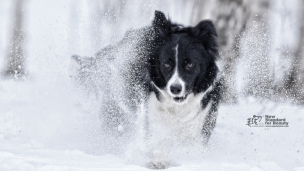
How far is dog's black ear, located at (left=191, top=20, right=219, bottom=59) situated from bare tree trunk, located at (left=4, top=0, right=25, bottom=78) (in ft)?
19.8

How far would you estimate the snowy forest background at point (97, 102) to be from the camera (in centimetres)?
362

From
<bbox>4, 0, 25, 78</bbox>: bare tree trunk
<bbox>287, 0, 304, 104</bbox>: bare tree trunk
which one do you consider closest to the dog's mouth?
<bbox>287, 0, 304, 104</bbox>: bare tree trunk

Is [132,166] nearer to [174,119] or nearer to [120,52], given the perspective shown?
[174,119]

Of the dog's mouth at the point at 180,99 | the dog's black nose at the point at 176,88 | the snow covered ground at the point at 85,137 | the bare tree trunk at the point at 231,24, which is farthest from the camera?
the bare tree trunk at the point at 231,24

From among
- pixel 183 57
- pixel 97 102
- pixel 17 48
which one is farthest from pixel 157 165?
pixel 17 48

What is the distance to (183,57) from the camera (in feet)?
12.3

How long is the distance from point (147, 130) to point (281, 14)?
514cm

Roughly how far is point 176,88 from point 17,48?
24.0 feet

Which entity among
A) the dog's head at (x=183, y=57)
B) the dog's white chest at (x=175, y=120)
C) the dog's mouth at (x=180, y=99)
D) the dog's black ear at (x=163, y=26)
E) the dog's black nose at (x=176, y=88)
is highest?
the dog's black ear at (x=163, y=26)

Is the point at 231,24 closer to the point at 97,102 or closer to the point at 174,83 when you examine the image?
the point at 97,102

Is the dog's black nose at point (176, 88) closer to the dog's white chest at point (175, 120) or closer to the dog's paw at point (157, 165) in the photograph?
the dog's white chest at point (175, 120)

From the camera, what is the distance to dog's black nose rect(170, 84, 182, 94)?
3.52 metres

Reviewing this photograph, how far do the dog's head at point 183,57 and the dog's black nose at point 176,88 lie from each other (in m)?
0.03

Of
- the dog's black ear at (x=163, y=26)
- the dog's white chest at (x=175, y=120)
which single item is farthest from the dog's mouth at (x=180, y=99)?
the dog's black ear at (x=163, y=26)
